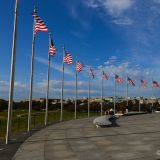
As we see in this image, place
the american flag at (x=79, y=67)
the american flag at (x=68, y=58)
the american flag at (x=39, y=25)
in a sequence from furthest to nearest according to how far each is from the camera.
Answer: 1. the american flag at (x=79, y=67)
2. the american flag at (x=68, y=58)
3. the american flag at (x=39, y=25)

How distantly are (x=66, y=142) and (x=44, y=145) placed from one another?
1480 mm

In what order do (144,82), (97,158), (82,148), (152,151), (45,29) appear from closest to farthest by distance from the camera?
(97,158)
(152,151)
(82,148)
(45,29)
(144,82)

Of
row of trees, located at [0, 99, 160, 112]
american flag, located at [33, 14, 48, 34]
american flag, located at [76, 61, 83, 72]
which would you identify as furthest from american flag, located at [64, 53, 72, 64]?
row of trees, located at [0, 99, 160, 112]

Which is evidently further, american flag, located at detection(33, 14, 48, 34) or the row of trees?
the row of trees

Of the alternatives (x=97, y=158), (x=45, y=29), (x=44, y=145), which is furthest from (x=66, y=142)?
(x=45, y=29)

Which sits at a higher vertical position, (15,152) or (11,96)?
(11,96)

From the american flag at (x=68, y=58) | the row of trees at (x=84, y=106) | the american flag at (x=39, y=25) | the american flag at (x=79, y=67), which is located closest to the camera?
the american flag at (x=39, y=25)

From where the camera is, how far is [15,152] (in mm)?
17016

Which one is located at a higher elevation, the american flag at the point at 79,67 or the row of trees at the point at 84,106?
the american flag at the point at 79,67

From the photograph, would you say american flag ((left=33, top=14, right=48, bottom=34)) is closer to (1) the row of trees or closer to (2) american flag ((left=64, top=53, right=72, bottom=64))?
(2) american flag ((left=64, top=53, right=72, bottom=64))

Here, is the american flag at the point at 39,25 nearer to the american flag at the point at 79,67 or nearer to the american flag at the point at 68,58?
the american flag at the point at 68,58

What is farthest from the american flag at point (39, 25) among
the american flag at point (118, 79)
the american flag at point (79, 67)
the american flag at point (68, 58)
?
the american flag at point (118, 79)

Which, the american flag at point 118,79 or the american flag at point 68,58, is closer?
the american flag at point 68,58

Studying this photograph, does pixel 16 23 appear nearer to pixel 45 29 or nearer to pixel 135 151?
pixel 45 29
